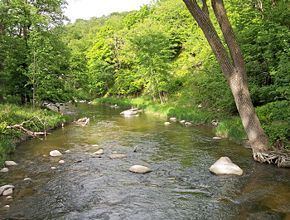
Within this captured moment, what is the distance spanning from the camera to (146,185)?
953cm

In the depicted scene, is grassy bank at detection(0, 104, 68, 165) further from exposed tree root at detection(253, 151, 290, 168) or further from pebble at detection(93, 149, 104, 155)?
exposed tree root at detection(253, 151, 290, 168)

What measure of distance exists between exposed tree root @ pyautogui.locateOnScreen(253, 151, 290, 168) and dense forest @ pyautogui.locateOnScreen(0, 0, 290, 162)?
2.55 ft

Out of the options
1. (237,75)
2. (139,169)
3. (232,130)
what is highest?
(237,75)

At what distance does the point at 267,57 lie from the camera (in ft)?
50.3

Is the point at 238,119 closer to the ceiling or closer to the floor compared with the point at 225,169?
closer to the ceiling

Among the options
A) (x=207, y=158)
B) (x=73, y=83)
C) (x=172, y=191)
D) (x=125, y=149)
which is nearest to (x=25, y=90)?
(x=73, y=83)

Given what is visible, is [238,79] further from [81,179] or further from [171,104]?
[171,104]

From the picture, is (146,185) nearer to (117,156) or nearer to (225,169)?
(225,169)

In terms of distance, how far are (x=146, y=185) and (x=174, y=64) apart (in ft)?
97.8

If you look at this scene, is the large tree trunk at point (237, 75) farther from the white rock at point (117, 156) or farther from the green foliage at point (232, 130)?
the white rock at point (117, 156)

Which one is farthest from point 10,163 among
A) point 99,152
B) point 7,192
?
point 99,152

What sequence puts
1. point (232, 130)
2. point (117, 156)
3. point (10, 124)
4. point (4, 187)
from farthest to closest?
1. point (232, 130)
2. point (10, 124)
3. point (117, 156)
4. point (4, 187)

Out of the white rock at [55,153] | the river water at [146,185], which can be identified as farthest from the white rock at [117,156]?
the white rock at [55,153]

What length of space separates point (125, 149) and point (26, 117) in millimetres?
7392
